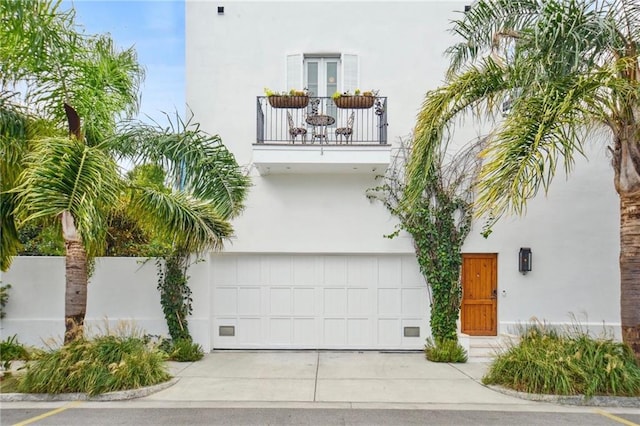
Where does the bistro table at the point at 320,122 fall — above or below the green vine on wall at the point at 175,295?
above

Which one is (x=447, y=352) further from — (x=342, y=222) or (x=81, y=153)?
(x=81, y=153)

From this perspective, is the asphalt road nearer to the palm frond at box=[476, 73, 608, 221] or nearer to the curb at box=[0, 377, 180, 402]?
the curb at box=[0, 377, 180, 402]

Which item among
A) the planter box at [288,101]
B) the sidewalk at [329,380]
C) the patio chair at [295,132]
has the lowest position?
the sidewalk at [329,380]

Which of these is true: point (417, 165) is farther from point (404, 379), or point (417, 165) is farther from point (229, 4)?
point (229, 4)

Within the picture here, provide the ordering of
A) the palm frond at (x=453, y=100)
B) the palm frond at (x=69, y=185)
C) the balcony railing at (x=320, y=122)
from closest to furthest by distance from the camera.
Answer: the palm frond at (x=69, y=185), the palm frond at (x=453, y=100), the balcony railing at (x=320, y=122)

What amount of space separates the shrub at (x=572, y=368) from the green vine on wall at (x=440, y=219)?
7.63 feet

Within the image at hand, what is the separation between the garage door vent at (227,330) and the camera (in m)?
9.69

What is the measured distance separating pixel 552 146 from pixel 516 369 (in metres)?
3.48

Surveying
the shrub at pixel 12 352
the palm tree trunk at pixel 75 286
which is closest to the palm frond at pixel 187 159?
the palm tree trunk at pixel 75 286

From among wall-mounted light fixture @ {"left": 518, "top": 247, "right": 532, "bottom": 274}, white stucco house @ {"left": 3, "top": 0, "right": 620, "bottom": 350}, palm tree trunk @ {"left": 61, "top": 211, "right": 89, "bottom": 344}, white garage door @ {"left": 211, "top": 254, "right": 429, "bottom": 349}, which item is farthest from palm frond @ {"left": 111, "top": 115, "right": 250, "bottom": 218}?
wall-mounted light fixture @ {"left": 518, "top": 247, "right": 532, "bottom": 274}

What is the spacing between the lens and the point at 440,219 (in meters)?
9.43

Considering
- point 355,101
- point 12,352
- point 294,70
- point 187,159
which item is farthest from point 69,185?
point 355,101

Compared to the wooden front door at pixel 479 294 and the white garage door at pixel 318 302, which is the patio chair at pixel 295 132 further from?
the wooden front door at pixel 479 294

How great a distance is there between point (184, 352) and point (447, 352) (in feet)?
17.3
